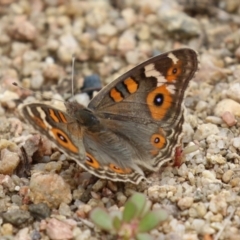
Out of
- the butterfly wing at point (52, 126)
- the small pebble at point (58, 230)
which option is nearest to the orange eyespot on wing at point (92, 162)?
the butterfly wing at point (52, 126)

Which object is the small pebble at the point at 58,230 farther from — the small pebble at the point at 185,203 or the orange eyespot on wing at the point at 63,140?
the small pebble at the point at 185,203

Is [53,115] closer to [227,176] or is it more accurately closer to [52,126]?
[52,126]

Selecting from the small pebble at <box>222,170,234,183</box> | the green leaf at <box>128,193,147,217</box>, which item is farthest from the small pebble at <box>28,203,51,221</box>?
the small pebble at <box>222,170,234,183</box>

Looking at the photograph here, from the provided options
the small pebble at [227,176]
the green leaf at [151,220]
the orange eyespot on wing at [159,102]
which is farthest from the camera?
the orange eyespot on wing at [159,102]

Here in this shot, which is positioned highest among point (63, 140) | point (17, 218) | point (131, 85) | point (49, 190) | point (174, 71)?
point (174, 71)

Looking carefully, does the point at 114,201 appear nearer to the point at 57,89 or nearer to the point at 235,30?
the point at 57,89

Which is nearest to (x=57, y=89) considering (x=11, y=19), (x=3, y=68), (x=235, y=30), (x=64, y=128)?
(x=3, y=68)

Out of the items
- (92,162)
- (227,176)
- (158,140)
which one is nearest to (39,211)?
(92,162)
